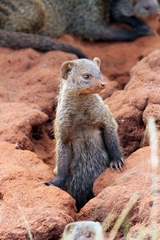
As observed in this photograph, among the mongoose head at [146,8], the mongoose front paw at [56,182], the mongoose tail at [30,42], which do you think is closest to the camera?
the mongoose front paw at [56,182]

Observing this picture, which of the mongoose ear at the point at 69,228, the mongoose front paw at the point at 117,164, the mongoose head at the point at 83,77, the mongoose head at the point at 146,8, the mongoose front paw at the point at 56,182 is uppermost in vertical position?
the mongoose head at the point at 146,8

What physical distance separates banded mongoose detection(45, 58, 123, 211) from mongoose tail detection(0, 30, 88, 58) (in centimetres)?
163

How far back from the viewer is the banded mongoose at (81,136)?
3545 mm

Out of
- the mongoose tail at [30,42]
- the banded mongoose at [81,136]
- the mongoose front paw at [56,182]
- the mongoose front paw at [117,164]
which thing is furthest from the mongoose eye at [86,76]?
the mongoose tail at [30,42]

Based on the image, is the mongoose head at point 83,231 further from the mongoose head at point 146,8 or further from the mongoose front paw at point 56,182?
the mongoose head at point 146,8

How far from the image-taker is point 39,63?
16.9 feet

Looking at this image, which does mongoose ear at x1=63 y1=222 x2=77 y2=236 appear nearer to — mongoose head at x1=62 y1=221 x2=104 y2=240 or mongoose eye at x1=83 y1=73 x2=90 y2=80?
mongoose head at x1=62 y1=221 x2=104 y2=240

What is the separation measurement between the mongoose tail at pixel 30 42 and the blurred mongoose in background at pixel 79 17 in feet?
0.24

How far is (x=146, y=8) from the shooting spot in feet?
20.4

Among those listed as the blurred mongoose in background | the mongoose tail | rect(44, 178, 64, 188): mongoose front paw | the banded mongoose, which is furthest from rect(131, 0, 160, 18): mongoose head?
rect(44, 178, 64, 188): mongoose front paw

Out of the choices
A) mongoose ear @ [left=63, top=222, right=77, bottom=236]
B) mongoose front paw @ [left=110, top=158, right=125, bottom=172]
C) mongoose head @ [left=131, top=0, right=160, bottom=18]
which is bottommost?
mongoose front paw @ [left=110, top=158, right=125, bottom=172]

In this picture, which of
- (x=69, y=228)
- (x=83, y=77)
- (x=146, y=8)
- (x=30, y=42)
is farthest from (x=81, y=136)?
(x=146, y=8)

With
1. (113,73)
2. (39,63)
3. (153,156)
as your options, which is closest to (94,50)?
(113,73)

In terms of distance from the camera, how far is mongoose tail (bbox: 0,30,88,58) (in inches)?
209
